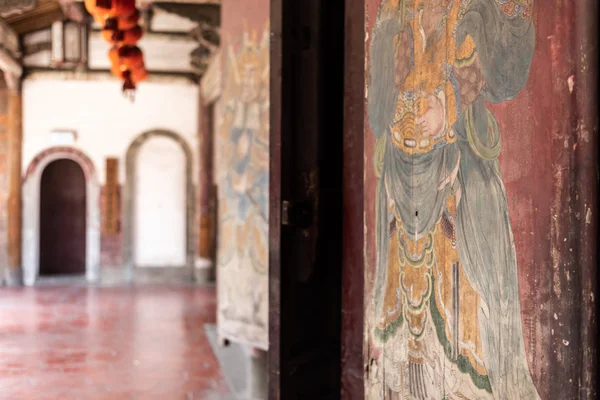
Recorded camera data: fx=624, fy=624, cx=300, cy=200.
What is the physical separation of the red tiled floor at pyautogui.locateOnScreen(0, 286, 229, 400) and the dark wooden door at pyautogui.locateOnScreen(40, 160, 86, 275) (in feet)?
8.74

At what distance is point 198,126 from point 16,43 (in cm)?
344

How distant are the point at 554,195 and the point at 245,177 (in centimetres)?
301

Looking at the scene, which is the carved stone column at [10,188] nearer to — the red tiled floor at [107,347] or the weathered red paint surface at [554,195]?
the red tiled floor at [107,347]

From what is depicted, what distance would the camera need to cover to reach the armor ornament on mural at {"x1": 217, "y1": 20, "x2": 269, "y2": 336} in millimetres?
3826

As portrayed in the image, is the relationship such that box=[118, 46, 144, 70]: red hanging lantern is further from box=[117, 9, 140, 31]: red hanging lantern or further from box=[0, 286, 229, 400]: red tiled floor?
box=[0, 286, 229, 400]: red tiled floor

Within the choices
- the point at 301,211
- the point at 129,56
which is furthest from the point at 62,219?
the point at 301,211

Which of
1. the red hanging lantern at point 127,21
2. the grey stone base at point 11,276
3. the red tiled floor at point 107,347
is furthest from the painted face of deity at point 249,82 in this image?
the grey stone base at point 11,276

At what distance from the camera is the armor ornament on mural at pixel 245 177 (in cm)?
383

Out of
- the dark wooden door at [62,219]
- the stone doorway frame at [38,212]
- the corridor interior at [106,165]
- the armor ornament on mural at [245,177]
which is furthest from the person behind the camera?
the dark wooden door at [62,219]

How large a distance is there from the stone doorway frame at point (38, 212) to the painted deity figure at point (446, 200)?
1064 cm

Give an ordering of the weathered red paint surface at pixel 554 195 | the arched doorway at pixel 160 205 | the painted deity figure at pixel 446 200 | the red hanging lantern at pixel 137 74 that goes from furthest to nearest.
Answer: the arched doorway at pixel 160 205
the red hanging lantern at pixel 137 74
the painted deity figure at pixel 446 200
the weathered red paint surface at pixel 554 195

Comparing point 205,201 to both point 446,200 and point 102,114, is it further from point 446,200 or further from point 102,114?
point 446,200

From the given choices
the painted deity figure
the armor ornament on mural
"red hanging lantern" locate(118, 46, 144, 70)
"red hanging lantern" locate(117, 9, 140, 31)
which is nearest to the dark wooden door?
"red hanging lantern" locate(118, 46, 144, 70)

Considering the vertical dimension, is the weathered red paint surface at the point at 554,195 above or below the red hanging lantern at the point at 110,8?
below
